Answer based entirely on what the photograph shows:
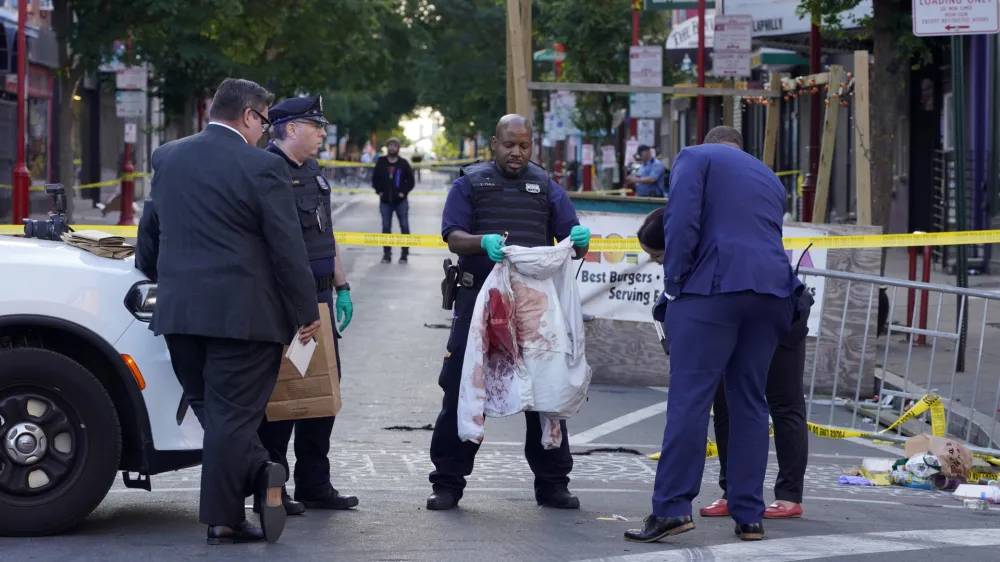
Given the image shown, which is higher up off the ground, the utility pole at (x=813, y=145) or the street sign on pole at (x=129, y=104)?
the street sign on pole at (x=129, y=104)

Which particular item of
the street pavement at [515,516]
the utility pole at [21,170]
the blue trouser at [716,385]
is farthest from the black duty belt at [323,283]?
the utility pole at [21,170]

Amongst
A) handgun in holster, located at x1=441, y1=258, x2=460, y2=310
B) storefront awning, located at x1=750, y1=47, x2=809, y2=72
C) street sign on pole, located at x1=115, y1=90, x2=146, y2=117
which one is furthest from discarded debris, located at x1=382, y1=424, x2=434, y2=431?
street sign on pole, located at x1=115, y1=90, x2=146, y2=117

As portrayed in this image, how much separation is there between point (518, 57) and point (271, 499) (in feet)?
22.5

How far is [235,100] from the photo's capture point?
5902 mm

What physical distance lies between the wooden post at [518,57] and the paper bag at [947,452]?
5052mm

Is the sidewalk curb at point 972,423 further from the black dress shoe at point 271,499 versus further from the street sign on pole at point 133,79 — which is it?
the street sign on pole at point 133,79

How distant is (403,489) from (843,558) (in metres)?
2.40

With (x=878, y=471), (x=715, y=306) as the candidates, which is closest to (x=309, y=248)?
(x=715, y=306)

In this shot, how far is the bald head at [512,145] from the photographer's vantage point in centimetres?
683

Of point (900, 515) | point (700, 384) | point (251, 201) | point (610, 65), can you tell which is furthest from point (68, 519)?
point (610, 65)

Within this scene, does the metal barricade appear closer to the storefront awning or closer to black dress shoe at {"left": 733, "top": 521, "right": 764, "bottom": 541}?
black dress shoe at {"left": 733, "top": 521, "right": 764, "bottom": 541}

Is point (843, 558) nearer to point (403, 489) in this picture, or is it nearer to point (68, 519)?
point (403, 489)

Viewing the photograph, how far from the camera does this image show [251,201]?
5.72m

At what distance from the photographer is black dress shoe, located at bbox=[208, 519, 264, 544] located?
5.82 metres
